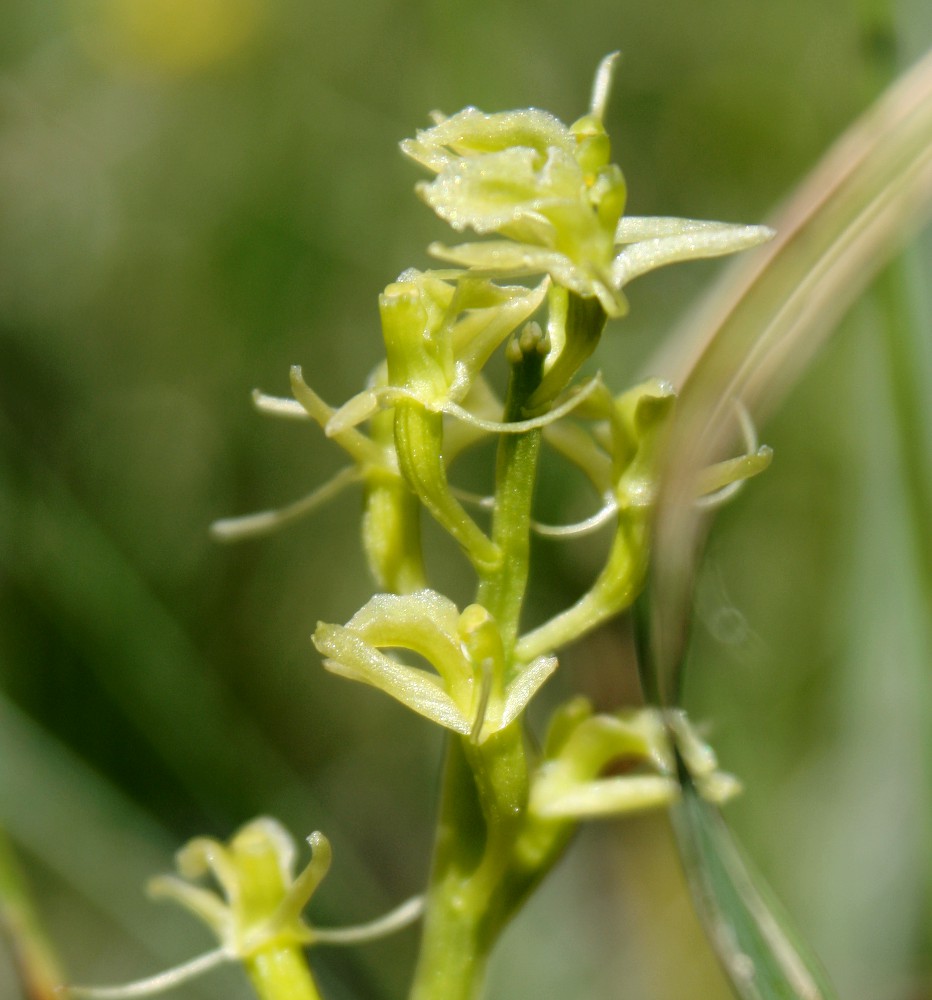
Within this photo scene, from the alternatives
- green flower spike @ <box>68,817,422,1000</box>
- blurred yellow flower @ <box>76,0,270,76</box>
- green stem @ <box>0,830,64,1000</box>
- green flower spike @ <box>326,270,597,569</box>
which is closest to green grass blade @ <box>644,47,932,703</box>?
green flower spike @ <box>326,270,597,569</box>

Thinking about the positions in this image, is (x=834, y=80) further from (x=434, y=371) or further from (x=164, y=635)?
(x=434, y=371)

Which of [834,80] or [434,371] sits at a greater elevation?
[434,371]

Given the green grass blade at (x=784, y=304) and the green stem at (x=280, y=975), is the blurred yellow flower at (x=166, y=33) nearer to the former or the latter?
the green grass blade at (x=784, y=304)

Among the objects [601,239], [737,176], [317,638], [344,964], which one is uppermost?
[601,239]

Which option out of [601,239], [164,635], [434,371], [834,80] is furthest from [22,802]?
[834,80]

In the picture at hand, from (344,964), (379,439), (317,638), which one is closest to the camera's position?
(317,638)

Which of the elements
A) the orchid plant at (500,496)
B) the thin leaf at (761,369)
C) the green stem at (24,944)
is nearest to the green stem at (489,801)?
the orchid plant at (500,496)

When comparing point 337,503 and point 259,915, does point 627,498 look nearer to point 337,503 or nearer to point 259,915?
point 259,915

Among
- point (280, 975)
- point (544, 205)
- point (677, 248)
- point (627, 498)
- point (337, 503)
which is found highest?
point (544, 205)

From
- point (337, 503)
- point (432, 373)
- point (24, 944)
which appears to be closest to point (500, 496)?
point (432, 373)
